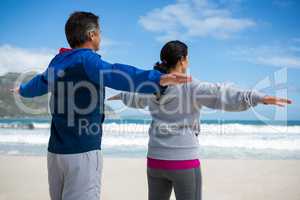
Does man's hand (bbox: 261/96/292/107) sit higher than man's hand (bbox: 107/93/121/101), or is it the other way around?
man's hand (bbox: 107/93/121/101)

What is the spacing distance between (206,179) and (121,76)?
3.89m

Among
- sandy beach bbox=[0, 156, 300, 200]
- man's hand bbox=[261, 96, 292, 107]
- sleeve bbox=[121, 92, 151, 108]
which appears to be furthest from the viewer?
sandy beach bbox=[0, 156, 300, 200]

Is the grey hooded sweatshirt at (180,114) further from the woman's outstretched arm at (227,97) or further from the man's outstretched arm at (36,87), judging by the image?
the man's outstretched arm at (36,87)

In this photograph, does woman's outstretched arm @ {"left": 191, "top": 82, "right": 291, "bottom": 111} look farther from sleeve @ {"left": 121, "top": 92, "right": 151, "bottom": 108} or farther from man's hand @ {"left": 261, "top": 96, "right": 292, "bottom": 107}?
sleeve @ {"left": 121, "top": 92, "right": 151, "bottom": 108}

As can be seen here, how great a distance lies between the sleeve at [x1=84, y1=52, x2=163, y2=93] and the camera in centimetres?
144

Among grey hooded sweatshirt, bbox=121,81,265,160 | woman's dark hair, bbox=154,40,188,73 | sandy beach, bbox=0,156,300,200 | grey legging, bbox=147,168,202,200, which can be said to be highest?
woman's dark hair, bbox=154,40,188,73

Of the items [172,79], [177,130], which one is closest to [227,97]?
[177,130]

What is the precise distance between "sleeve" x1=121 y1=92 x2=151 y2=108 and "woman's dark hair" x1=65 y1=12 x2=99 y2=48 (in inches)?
23.6

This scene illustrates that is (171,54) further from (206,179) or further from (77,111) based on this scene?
(206,179)

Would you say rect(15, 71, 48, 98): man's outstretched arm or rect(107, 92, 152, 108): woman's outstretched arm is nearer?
rect(15, 71, 48, 98): man's outstretched arm

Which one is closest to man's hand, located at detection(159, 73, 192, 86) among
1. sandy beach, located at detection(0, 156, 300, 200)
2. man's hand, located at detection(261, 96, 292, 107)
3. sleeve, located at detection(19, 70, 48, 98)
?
man's hand, located at detection(261, 96, 292, 107)

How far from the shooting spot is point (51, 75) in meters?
1.72

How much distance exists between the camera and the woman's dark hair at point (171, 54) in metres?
2.04

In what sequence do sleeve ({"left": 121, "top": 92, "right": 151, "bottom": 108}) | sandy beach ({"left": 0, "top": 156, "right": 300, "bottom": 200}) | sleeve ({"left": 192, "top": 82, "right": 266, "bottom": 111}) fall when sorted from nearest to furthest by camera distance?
sleeve ({"left": 192, "top": 82, "right": 266, "bottom": 111}), sleeve ({"left": 121, "top": 92, "right": 151, "bottom": 108}), sandy beach ({"left": 0, "top": 156, "right": 300, "bottom": 200})
